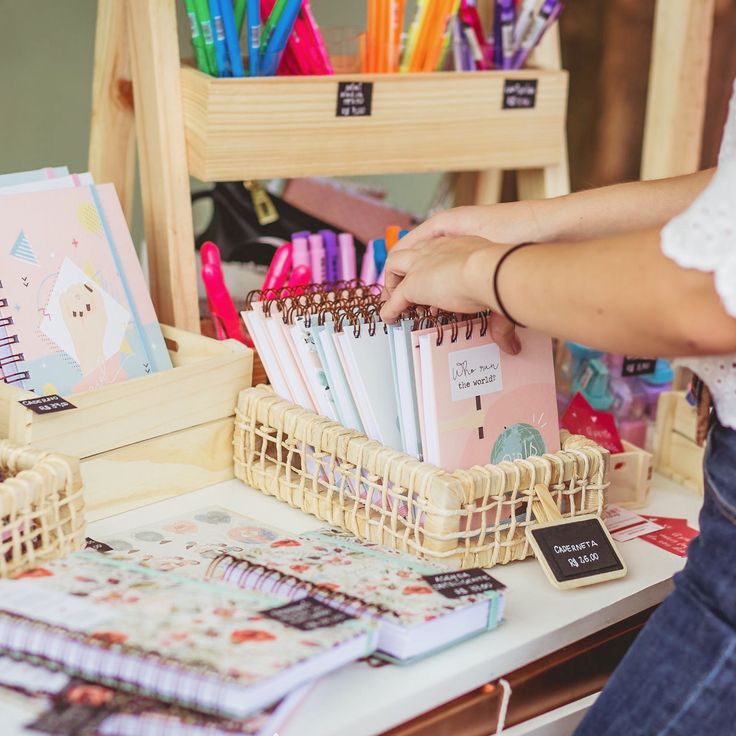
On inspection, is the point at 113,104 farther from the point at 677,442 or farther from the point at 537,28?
the point at 677,442

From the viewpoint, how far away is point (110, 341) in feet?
4.38

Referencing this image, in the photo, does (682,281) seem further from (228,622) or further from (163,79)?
(163,79)

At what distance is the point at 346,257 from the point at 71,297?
18.3 inches

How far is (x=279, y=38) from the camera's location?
1.44 meters

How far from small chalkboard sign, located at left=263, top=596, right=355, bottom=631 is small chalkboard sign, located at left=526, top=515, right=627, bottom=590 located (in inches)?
11.6

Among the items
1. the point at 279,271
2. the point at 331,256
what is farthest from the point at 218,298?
the point at 331,256

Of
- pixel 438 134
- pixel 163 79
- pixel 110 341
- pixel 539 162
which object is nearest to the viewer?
pixel 110 341

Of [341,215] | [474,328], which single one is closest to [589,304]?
[474,328]

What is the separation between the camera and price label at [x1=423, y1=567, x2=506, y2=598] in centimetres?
99

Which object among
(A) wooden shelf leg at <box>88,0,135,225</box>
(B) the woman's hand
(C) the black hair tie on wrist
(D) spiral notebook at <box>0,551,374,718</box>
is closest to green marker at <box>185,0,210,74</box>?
(A) wooden shelf leg at <box>88,0,135,225</box>

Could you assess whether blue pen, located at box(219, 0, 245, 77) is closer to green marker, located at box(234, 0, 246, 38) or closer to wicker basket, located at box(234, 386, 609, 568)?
green marker, located at box(234, 0, 246, 38)

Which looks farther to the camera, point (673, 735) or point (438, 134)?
point (438, 134)

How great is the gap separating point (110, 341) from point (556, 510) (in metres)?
0.62

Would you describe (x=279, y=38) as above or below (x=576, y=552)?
above
